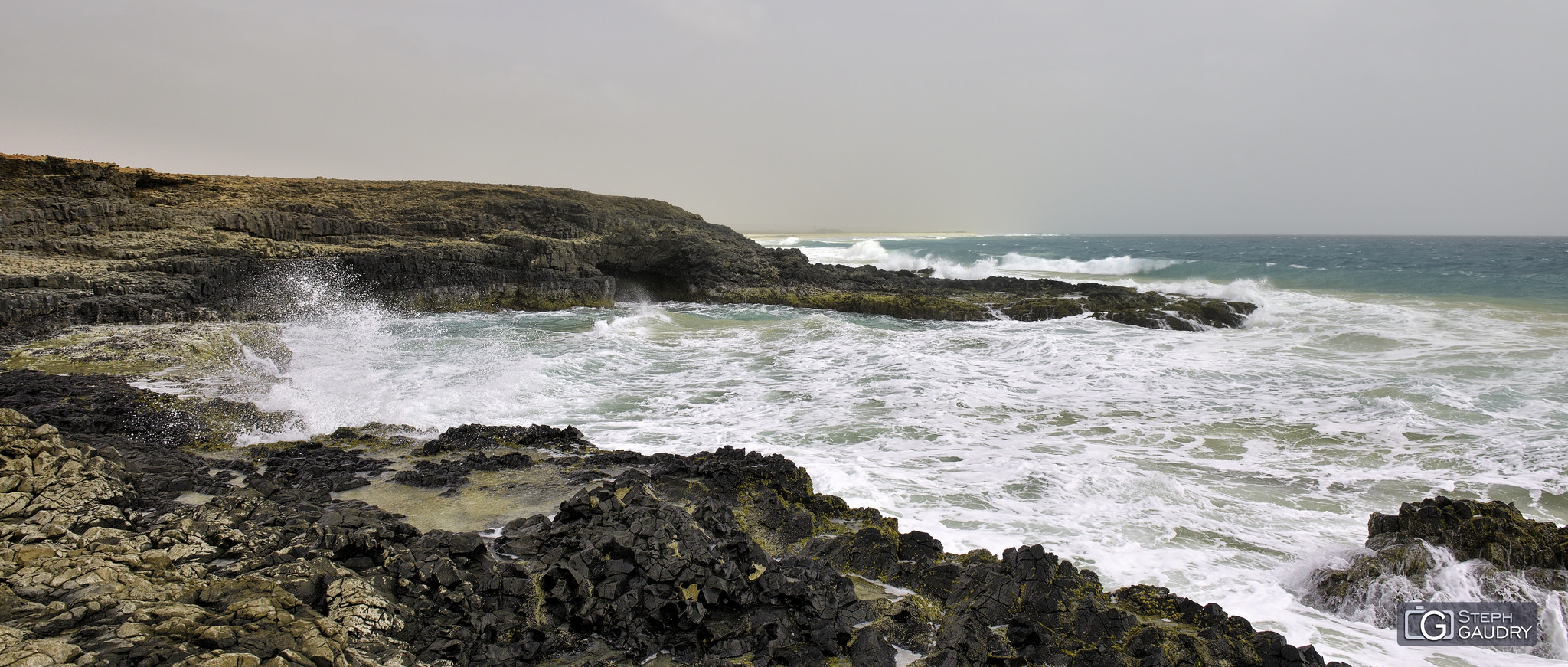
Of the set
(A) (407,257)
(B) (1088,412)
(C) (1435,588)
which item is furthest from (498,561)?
(A) (407,257)

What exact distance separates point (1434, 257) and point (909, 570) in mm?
57418

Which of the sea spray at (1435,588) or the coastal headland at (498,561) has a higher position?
the coastal headland at (498,561)

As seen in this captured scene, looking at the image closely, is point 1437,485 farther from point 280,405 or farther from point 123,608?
point 280,405

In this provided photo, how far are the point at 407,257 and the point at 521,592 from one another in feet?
61.3

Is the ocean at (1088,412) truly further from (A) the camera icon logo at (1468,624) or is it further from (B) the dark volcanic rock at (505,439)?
(B) the dark volcanic rock at (505,439)

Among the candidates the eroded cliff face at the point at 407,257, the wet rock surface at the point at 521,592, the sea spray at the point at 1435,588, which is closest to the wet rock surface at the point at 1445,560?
the sea spray at the point at 1435,588

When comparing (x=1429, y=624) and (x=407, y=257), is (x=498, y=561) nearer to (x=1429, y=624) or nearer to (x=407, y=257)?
(x=1429, y=624)

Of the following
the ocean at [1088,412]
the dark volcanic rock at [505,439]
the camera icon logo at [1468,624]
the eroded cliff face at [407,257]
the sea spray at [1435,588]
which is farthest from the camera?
the eroded cliff face at [407,257]

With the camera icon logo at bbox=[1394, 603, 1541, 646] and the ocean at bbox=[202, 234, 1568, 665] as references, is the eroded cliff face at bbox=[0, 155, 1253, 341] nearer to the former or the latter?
the ocean at bbox=[202, 234, 1568, 665]

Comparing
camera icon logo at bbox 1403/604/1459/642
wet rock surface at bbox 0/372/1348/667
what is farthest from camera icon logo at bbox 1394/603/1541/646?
wet rock surface at bbox 0/372/1348/667

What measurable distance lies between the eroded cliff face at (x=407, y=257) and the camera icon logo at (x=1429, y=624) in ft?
45.9

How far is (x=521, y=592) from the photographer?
141 inches

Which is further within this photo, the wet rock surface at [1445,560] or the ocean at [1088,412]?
the ocean at [1088,412]

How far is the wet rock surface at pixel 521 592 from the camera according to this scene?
102 inches
